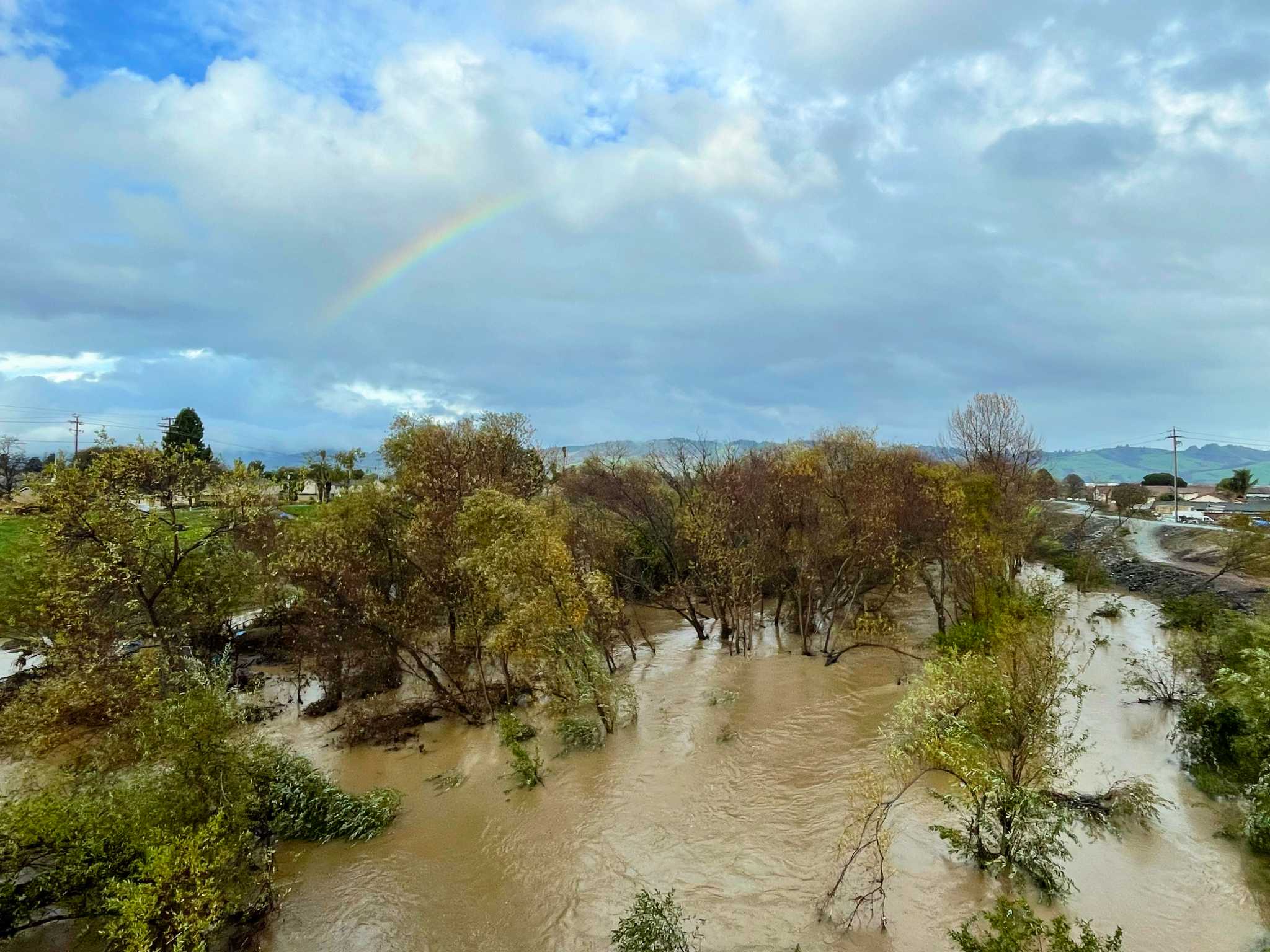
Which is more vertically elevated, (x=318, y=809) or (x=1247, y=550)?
(x=1247, y=550)

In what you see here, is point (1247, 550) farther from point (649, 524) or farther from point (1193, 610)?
point (649, 524)

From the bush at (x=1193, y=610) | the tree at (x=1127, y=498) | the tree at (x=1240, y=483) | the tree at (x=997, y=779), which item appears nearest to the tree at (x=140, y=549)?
the tree at (x=997, y=779)

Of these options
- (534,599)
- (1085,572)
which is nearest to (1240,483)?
(1085,572)

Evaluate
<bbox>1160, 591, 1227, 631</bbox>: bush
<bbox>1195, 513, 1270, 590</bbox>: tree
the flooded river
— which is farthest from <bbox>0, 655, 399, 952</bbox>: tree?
<bbox>1195, 513, 1270, 590</bbox>: tree

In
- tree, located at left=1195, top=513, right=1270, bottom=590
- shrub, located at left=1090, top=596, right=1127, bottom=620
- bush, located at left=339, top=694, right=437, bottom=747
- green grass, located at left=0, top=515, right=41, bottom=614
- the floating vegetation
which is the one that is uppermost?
green grass, located at left=0, top=515, right=41, bottom=614

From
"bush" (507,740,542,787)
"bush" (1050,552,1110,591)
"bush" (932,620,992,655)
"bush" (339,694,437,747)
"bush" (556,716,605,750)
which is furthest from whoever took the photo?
"bush" (1050,552,1110,591)

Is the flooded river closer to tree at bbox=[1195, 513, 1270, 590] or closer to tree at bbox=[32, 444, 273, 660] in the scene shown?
tree at bbox=[32, 444, 273, 660]

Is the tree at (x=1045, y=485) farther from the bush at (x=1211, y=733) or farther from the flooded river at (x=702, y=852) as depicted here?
the flooded river at (x=702, y=852)
